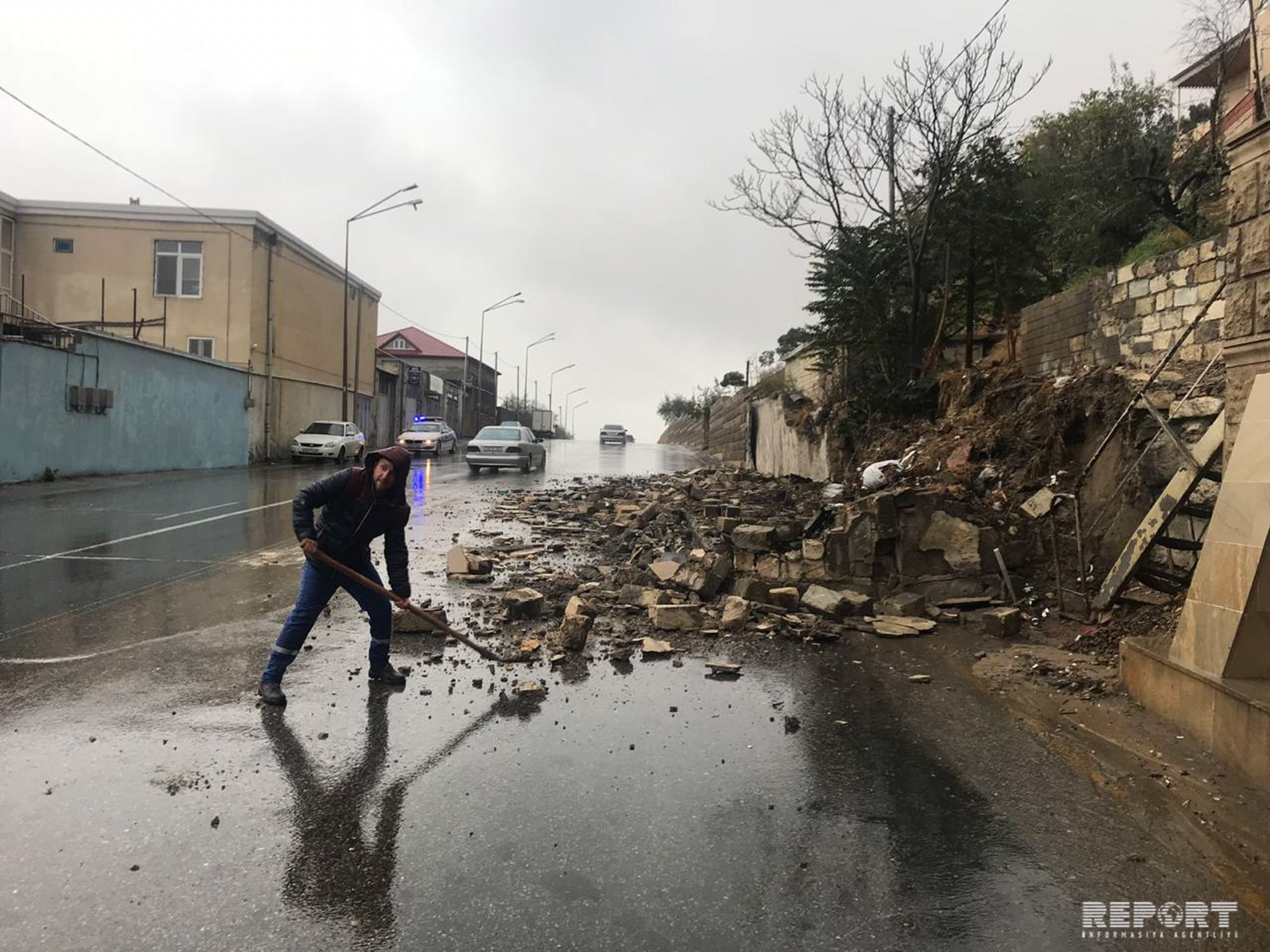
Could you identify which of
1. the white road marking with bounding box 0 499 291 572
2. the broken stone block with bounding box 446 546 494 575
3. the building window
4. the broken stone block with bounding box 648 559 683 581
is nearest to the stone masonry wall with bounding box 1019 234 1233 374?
the broken stone block with bounding box 648 559 683 581

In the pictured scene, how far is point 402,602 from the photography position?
5.41 meters

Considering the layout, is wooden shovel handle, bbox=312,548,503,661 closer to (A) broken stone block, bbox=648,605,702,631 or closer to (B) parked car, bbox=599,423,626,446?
(A) broken stone block, bbox=648,605,702,631

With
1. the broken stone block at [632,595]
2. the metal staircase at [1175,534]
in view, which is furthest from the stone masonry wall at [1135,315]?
the broken stone block at [632,595]

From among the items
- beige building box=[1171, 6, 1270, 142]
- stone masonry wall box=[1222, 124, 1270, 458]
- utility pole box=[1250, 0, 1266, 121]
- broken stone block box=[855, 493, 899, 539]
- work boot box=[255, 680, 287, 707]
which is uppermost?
beige building box=[1171, 6, 1270, 142]

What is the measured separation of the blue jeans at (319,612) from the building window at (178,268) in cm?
2876

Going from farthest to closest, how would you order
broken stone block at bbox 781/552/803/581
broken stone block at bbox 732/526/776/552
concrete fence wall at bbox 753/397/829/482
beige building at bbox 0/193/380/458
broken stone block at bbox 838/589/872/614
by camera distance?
beige building at bbox 0/193/380/458, concrete fence wall at bbox 753/397/829/482, broken stone block at bbox 732/526/776/552, broken stone block at bbox 781/552/803/581, broken stone block at bbox 838/589/872/614

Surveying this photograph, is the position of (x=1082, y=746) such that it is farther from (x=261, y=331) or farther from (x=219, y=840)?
(x=261, y=331)

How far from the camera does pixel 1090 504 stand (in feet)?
24.6

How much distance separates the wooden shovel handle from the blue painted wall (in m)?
16.8

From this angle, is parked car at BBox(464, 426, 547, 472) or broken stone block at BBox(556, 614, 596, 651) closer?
broken stone block at BBox(556, 614, 596, 651)

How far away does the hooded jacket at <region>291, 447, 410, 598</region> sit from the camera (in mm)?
5012

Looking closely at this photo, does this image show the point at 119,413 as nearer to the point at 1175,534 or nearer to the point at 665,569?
the point at 665,569

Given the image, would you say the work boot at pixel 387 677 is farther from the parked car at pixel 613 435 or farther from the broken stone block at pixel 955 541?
the parked car at pixel 613 435

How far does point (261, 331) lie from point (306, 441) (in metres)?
5.41
